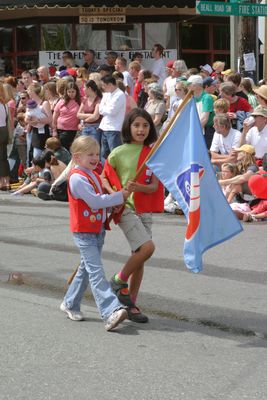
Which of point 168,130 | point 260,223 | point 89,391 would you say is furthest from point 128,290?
point 260,223

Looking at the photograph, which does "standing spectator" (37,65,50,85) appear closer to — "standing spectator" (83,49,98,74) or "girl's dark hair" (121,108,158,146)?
"standing spectator" (83,49,98,74)

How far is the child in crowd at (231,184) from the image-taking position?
12.4 meters

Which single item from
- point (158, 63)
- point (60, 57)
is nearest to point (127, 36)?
point (60, 57)

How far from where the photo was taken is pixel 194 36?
86.3ft

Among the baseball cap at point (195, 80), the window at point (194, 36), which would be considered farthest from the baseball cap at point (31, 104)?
the window at point (194, 36)

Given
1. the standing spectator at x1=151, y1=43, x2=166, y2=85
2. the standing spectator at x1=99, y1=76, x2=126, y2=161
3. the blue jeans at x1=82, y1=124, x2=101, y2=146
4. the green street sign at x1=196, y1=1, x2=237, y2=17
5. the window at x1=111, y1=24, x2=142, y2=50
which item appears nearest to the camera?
the green street sign at x1=196, y1=1, x2=237, y2=17

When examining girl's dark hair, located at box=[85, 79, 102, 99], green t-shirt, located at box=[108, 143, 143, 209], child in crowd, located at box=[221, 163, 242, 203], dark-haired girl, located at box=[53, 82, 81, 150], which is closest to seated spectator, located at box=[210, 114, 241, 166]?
child in crowd, located at box=[221, 163, 242, 203]

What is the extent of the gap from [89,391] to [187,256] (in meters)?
1.60

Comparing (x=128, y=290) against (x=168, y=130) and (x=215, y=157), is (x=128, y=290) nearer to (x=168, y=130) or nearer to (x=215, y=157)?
(x=168, y=130)

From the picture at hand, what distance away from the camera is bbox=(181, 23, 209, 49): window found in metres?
26.1

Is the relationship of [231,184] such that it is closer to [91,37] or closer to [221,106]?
[221,106]

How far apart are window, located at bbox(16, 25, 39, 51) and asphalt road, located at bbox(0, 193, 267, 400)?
14.7 metres

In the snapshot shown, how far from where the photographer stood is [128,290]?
7629 mm

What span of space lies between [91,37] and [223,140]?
1240 cm
